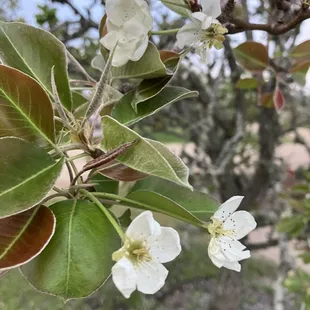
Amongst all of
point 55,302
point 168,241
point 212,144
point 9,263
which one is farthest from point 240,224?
point 55,302

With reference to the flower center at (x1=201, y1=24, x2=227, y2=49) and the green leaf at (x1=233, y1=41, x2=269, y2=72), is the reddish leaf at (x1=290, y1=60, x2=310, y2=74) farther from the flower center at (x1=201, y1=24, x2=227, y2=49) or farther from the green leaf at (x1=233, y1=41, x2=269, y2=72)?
the flower center at (x1=201, y1=24, x2=227, y2=49)

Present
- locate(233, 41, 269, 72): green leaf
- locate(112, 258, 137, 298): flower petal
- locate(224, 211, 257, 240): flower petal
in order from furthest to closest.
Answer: locate(233, 41, 269, 72): green leaf, locate(224, 211, 257, 240): flower petal, locate(112, 258, 137, 298): flower petal

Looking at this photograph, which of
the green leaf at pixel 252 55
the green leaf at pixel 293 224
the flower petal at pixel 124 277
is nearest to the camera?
the flower petal at pixel 124 277

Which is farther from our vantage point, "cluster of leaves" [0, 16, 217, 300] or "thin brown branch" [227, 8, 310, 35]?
"thin brown branch" [227, 8, 310, 35]

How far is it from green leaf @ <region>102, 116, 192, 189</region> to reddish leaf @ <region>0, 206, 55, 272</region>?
0.27 ft

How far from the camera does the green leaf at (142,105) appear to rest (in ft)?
1.63

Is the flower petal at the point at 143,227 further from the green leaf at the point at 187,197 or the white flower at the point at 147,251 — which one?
the green leaf at the point at 187,197

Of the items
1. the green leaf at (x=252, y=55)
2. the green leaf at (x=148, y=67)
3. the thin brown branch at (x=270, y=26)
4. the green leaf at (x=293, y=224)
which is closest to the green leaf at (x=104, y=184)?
the green leaf at (x=148, y=67)

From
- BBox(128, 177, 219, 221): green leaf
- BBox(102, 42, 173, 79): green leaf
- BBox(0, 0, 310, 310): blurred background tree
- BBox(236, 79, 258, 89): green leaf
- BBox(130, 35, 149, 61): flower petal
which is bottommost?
BBox(0, 0, 310, 310): blurred background tree

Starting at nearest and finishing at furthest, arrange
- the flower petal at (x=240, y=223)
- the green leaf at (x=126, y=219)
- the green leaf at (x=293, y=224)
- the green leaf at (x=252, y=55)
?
the flower petal at (x=240, y=223) → the green leaf at (x=126, y=219) → the green leaf at (x=252, y=55) → the green leaf at (x=293, y=224)

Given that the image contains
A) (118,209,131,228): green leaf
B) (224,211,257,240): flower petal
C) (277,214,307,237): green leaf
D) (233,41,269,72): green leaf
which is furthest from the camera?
(277,214,307,237): green leaf

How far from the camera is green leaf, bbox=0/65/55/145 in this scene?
0.40 metres

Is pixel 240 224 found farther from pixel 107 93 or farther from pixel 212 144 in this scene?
pixel 212 144

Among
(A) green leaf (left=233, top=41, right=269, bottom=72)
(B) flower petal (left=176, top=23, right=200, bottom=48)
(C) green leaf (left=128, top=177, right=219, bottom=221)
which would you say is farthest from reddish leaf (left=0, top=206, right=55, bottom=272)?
(A) green leaf (left=233, top=41, right=269, bottom=72)
